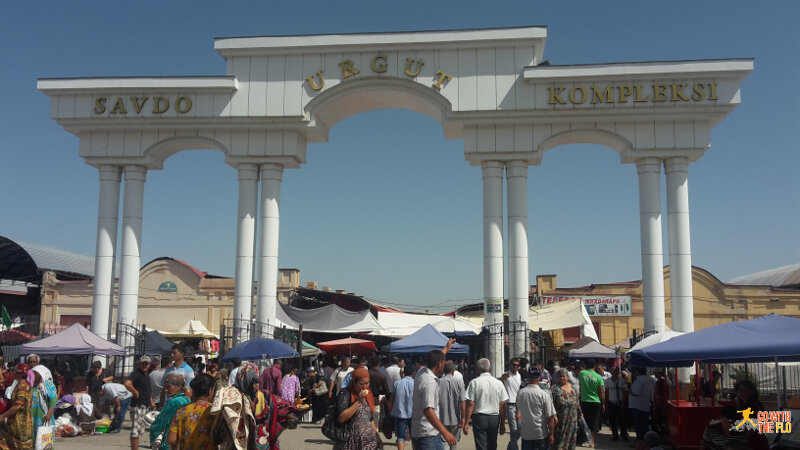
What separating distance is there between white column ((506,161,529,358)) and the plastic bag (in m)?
10.5

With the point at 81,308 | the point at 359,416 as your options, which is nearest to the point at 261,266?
the point at 359,416

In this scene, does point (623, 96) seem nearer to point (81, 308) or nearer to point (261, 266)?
point (261, 266)

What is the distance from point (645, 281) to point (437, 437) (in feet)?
37.8

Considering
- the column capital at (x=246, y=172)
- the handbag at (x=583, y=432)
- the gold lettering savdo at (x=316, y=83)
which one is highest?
the gold lettering savdo at (x=316, y=83)

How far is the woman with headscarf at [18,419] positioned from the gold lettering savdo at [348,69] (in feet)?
37.2

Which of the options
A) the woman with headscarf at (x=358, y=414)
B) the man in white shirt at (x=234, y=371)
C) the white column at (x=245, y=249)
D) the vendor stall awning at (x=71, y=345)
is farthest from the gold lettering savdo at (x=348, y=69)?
the woman with headscarf at (x=358, y=414)

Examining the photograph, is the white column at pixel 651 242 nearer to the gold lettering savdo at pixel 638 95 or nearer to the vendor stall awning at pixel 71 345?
the gold lettering savdo at pixel 638 95

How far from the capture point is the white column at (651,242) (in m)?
16.8

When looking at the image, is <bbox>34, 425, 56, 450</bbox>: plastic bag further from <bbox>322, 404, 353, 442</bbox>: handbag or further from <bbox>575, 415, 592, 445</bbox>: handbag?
<bbox>575, 415, 592, 445</bbox>: handbag

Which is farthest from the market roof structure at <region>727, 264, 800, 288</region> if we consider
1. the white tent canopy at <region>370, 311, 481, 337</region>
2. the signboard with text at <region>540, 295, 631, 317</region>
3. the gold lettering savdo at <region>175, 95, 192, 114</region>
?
the gold lettering savdo at <region>175, 95, 192, 114</region>

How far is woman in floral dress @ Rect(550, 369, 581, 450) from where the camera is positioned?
921cm

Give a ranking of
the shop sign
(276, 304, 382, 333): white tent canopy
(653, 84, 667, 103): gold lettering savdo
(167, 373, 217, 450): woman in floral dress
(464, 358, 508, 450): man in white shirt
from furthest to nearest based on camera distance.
A: the shop sign < (276, 304, 382, 333): white tent canopy < (653, 84, 667, 103): gold lettering savdo < (464, 358, 508, 450): man in white shirt < (167, 373, 217, 450): woman in floral dress

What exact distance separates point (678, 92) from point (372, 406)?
13822mm

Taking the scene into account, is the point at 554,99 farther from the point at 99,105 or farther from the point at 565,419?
the point at 99,105
